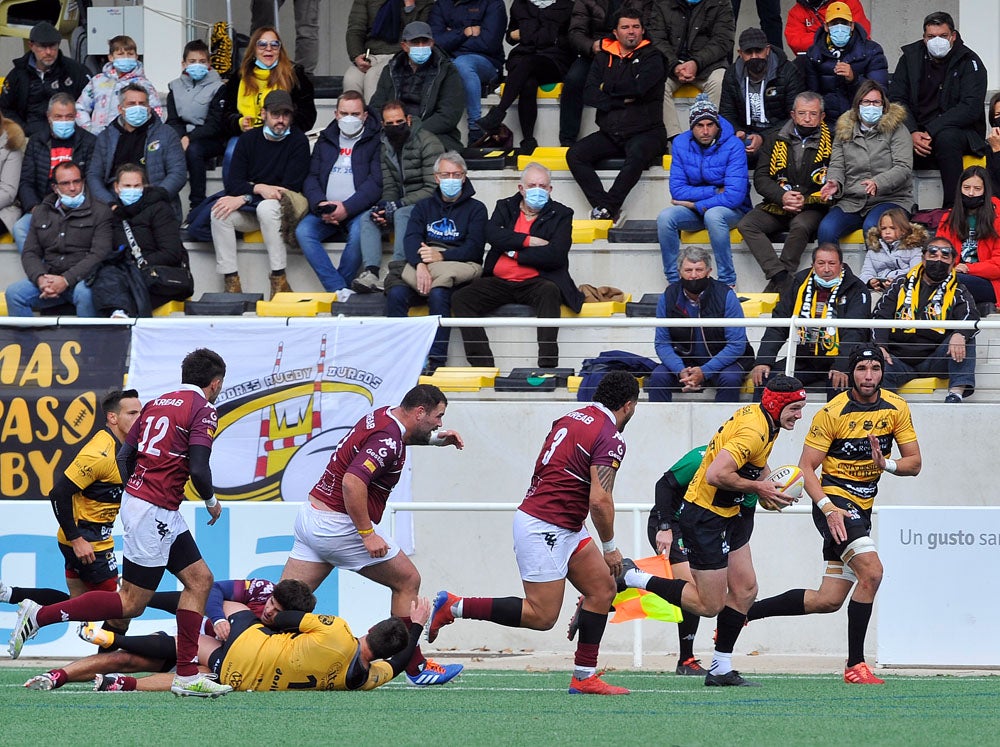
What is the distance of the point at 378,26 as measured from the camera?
1602 centimetres

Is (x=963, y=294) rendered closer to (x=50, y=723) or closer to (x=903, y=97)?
(x=903, y=97)

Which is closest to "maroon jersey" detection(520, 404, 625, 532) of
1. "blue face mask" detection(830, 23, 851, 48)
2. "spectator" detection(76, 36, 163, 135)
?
"blue face mask" detection(830, 23, 851, 48)

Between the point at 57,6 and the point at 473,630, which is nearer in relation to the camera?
the point at 473,630

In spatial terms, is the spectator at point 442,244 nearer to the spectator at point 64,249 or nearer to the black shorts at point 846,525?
the spectator at point 64,249

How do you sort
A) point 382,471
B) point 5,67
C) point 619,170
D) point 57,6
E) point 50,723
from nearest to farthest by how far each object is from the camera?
1. point 50,723
2. point 382,471
3. point 619,170
4. point 57,6
5. point 5,67

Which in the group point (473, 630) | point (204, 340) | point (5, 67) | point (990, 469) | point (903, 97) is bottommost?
point (473, 630)

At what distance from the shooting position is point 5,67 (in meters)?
19.2

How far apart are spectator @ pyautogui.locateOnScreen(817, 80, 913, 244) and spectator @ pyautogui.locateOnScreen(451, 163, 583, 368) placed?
2.24 metres

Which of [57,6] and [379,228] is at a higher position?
[57,6]

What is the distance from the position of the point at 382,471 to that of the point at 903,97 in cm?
757

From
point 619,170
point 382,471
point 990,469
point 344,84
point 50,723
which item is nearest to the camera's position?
point 50,723

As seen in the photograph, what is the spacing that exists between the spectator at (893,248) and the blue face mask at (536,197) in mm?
2742

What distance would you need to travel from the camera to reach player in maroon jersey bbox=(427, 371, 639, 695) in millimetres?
8211


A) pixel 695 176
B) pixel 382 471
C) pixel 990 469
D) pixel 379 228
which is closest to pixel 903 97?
pixel 695 176
